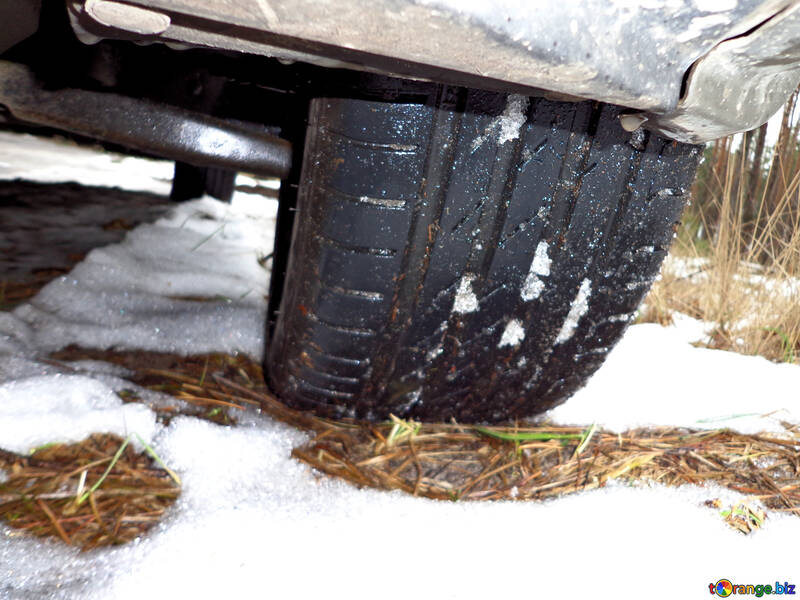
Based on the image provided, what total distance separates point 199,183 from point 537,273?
2.03 metres

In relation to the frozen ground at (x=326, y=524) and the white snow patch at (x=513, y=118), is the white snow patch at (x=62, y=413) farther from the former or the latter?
the white snow patch at (x=513, y=118)

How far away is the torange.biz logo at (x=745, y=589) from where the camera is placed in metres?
0.77

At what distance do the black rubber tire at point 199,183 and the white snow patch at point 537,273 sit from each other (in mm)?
1839

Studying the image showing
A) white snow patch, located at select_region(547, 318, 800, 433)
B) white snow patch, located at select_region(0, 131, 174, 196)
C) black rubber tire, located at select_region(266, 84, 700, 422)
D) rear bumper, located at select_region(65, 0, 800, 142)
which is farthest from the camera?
white snow patch, located at select_region(0, 131, 174, 196)

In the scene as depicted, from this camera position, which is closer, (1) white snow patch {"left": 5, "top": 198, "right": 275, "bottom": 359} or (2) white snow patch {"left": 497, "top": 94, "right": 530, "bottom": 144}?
(2) white snow patch {"left": 497, "top": 94, "right": 530, "bottom": 144}

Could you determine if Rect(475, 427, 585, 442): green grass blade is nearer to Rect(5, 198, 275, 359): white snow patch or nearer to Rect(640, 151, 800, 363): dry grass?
Rect(5, 198, 275, 359): white snow patch

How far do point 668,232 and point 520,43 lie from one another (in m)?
0.55

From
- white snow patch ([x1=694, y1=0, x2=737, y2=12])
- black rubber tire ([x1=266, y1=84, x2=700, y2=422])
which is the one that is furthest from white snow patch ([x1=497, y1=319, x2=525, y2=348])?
white snow patch ([x1=694, y1=0, x2=737, y2=12])

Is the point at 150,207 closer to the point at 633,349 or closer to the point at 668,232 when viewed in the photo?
the point at 633,349

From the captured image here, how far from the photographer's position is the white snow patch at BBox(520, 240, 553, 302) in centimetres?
90

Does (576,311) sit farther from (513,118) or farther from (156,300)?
(156,300)

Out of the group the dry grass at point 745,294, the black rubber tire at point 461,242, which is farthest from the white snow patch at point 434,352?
the dry grass at point 745,294

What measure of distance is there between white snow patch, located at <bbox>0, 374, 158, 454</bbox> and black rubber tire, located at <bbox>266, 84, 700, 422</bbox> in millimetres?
255

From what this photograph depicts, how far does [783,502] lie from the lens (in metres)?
0.97
